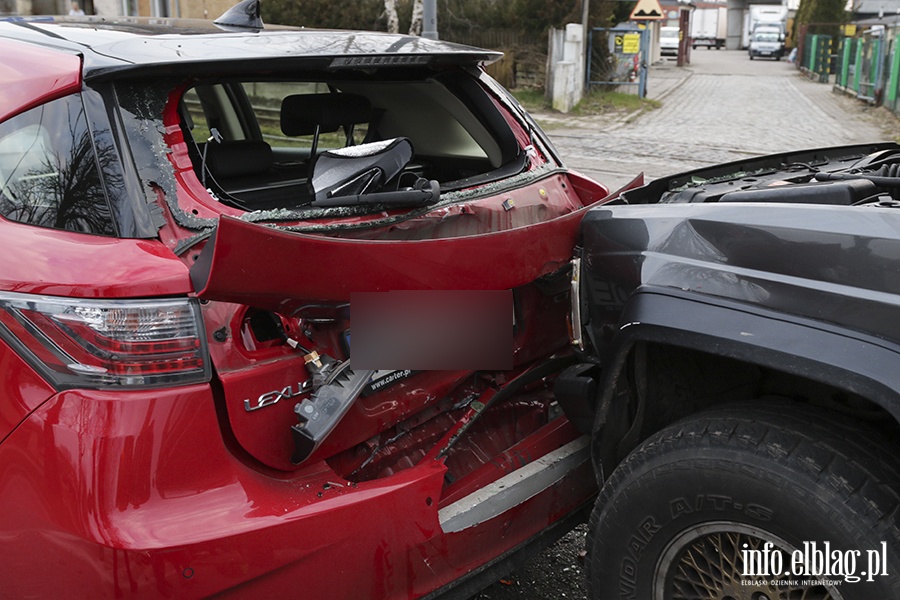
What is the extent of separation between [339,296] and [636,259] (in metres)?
0.82

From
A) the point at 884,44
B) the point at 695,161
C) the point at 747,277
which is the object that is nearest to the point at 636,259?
the point at 747,277

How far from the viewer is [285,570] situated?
1939 millimetres

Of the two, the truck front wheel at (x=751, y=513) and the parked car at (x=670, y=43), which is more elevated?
the parked car at (x=670, y=43)

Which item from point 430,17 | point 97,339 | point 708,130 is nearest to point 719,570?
point 97,339

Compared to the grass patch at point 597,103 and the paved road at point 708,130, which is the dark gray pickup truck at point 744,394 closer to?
the paved road at point 708,130

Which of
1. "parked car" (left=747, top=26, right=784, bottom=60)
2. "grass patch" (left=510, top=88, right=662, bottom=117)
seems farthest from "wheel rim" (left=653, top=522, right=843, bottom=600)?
"parked car" (left=747, top=26, right=784, bottom=60)

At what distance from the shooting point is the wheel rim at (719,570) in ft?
6.25

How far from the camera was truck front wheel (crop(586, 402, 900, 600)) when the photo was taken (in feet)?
5.89

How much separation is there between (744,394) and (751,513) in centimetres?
51

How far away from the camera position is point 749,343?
6.31 ft
